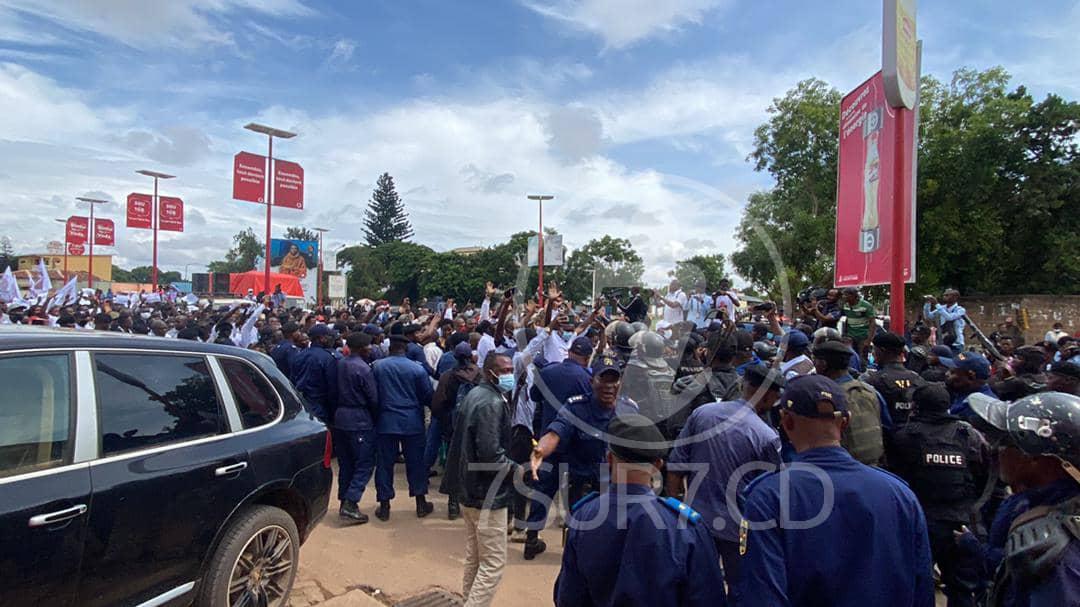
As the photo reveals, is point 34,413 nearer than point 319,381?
Yes

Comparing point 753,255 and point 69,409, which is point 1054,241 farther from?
point 69,409

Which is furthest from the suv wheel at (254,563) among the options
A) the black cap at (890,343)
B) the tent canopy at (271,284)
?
the tent canopy at (271,284)

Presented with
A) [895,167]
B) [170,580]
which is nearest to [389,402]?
[170,580]

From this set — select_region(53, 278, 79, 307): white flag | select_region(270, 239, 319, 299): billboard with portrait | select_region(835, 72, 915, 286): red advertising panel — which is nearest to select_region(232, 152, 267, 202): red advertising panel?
select_region(53, 278, 79, 307): white flag

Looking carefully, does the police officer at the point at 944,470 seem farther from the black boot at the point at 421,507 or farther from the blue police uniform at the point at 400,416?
the black boot at the point at 421,507

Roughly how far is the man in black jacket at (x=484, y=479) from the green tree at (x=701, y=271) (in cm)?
753

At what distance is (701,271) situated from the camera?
479 inches

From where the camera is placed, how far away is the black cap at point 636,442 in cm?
230

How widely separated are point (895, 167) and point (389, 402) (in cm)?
623

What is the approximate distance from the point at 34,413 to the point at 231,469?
105 centimetres

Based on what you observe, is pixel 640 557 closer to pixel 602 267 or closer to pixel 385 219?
pixel 602 267

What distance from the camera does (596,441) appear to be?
191 inches

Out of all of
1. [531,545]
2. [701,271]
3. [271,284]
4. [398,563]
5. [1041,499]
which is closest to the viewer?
[1041,499]

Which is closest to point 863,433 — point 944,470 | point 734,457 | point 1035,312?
point 944,470
